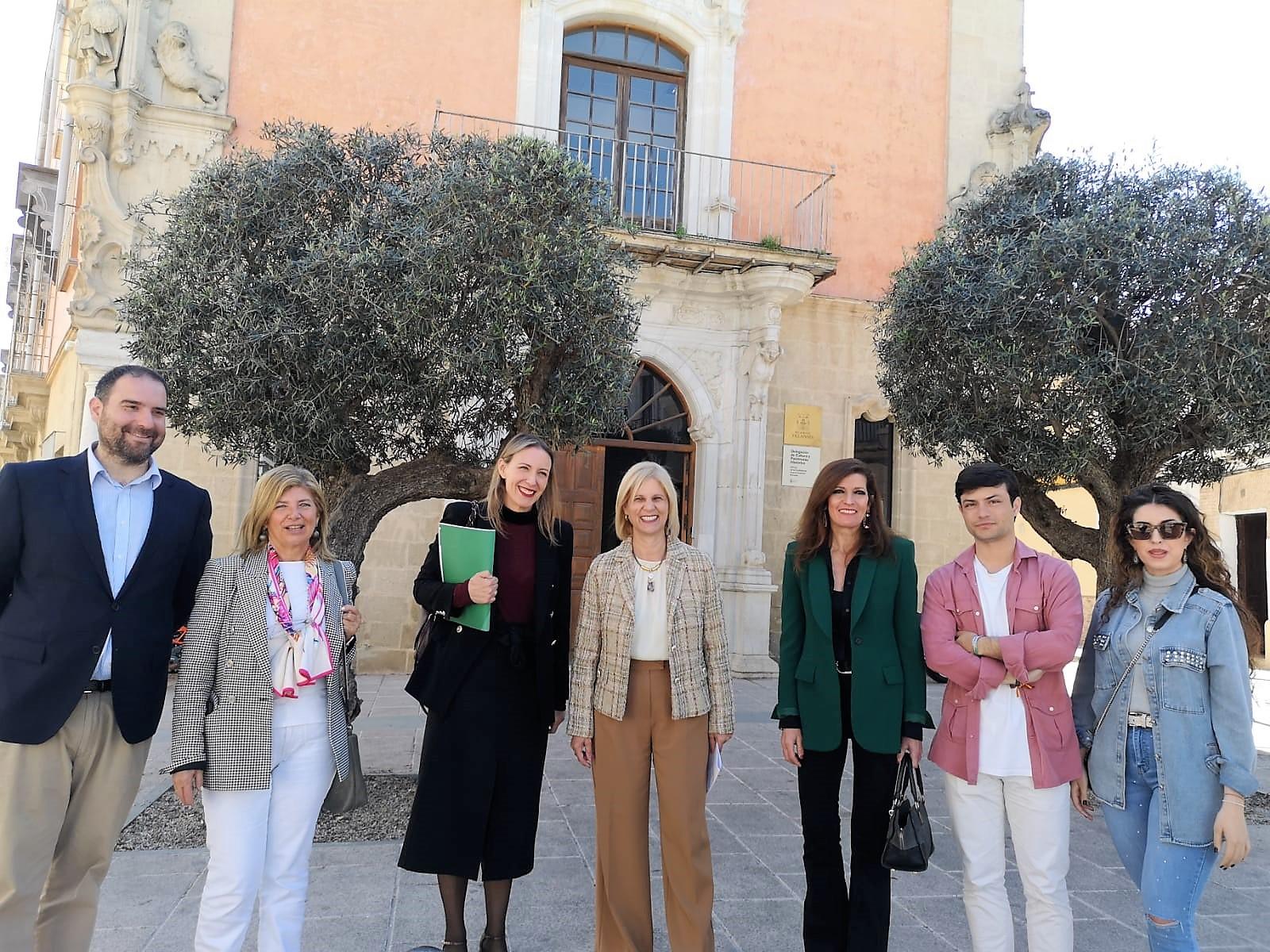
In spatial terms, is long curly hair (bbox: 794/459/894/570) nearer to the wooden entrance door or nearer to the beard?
the beard

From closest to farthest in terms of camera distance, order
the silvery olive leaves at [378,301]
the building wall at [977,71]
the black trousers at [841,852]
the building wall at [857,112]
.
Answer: the black trousers at [841,852]
the silvery olive leaves at [378,301]
the building wall at [857,112]
the building wall at [977,71]

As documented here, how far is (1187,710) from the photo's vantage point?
2.52 metres

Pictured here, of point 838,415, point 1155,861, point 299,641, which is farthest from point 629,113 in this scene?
point 1155,861

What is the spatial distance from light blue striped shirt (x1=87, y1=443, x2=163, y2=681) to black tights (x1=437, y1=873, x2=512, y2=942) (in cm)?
144

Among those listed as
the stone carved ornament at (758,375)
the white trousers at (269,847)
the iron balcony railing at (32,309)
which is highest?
the iron balcony railing at (32,309)

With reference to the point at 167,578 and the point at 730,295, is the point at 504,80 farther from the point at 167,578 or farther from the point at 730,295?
the point at 167,578

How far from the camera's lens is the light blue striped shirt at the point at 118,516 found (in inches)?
106

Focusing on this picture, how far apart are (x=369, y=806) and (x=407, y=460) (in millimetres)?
2122

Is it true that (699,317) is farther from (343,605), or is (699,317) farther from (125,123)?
(343,605)

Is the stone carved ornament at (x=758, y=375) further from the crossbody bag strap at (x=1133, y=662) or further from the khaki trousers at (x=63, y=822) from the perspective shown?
the khaki trousers at (x=63, y=822)

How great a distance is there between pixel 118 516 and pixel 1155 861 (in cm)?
323

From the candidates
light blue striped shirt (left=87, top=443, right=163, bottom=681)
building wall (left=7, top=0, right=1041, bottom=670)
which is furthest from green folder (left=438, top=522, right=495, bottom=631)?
building wall (left=7, top=0, right=1041, bottom=670)

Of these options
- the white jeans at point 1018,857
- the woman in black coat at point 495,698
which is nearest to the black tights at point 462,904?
the woman in black coat at point 495,698

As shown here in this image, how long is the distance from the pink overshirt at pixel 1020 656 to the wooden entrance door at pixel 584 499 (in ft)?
24.8
